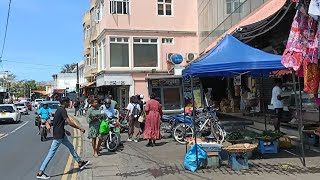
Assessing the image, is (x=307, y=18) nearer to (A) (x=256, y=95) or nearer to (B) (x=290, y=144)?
(B) (x=290, y=144)

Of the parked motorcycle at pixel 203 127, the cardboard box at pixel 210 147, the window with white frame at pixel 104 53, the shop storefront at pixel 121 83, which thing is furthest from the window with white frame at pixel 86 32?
the cardboard box at pixel 210 147

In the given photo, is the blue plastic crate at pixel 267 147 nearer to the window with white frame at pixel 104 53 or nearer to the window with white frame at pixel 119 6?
the window with white frame at pixel 104 53

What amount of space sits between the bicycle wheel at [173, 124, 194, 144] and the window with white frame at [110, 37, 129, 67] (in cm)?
1708

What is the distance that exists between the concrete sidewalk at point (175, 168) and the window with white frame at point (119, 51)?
18639 mm

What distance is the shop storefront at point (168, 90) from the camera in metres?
31.4

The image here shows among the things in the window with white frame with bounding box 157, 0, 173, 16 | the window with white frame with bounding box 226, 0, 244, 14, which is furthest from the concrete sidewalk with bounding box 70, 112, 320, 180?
the window with white frame with bounding box 157, 0, 173, 16

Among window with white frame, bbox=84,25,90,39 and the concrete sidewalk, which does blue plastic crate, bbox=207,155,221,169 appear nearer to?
the concrete sidewalk

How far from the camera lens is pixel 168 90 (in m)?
32.1

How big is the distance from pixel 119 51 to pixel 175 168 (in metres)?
22.1

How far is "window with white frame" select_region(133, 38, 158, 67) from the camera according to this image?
31.1 m

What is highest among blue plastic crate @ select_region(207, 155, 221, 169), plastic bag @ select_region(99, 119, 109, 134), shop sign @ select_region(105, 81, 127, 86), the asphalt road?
shop sign @ select_region(105, 81, 127, 86)

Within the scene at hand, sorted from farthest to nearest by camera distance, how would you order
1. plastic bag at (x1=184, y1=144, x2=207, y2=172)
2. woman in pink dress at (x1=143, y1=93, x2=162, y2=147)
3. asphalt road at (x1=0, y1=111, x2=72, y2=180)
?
1. woman in pink dress at (x1=143, y1=93, x2=162, y2=147)
2. asphalt road at (x1=0, y1=111, x2=72, y2=180)
3. plastic bag at (x1=184, y1=144, x2=207, y2=172)

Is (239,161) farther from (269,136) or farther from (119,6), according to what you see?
(119,6)

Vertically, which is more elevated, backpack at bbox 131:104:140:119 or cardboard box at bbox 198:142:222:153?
backpack at bbox 131:104:140:119
